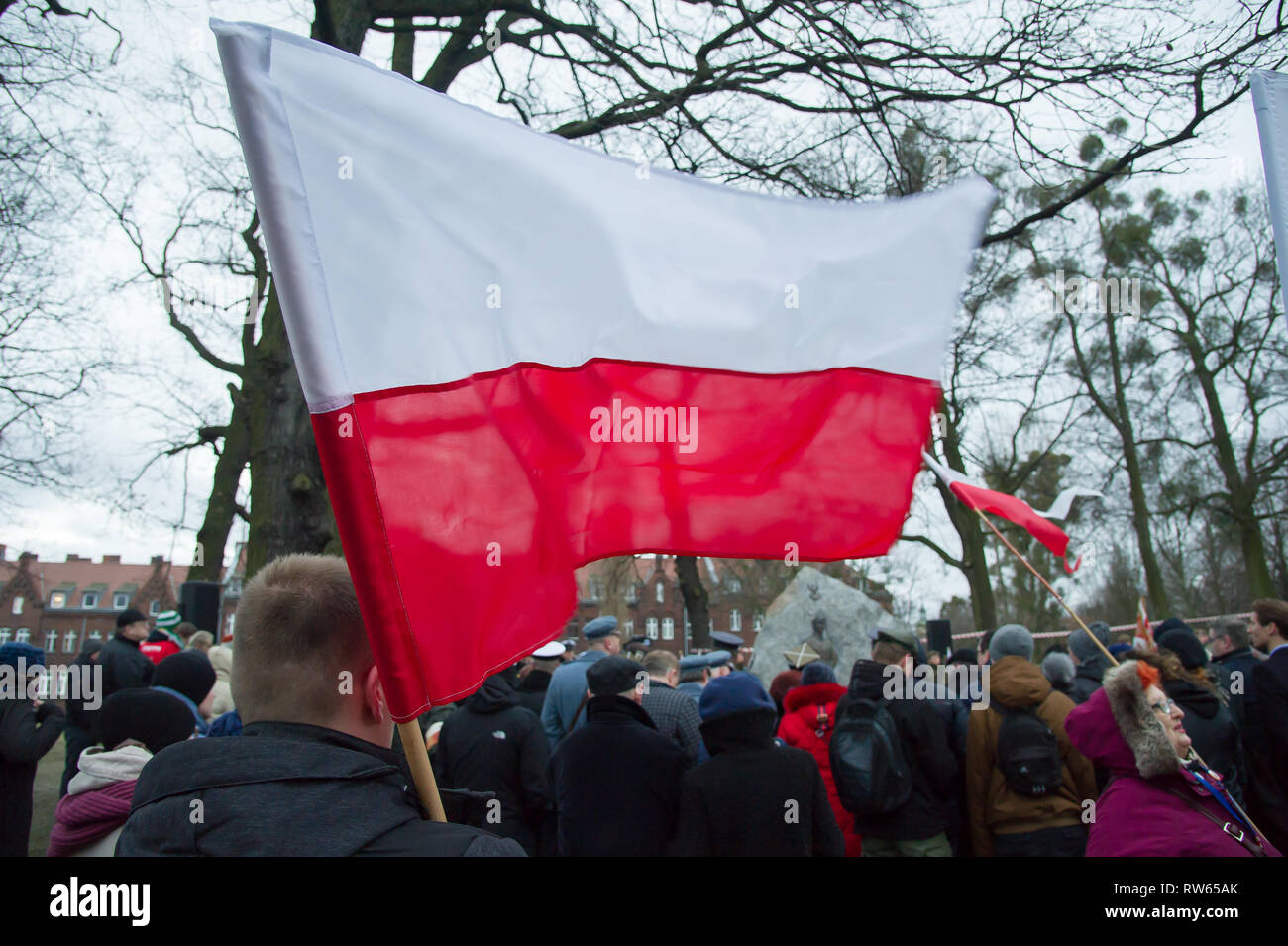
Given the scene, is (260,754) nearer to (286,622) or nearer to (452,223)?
(286,622)

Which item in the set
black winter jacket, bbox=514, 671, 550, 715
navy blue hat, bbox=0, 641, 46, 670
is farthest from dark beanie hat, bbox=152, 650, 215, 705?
black winter jacket, bbox=514, 671, 550, 715

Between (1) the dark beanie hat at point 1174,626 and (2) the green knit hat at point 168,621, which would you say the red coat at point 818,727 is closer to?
(1) the dark beanie hat at point 1174,626

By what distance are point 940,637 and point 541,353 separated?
37.7 ft

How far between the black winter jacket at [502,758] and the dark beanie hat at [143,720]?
5.41 feet

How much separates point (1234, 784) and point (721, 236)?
4320mm

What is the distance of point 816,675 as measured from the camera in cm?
580

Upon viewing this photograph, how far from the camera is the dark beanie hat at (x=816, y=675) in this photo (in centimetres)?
576

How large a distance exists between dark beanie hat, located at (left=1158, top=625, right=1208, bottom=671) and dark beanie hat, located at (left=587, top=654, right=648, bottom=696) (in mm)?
3222

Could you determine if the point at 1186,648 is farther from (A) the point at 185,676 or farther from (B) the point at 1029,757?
(A) the point at 185,676

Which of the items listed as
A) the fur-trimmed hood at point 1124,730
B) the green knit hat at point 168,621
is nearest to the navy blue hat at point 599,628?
the fur-trimmed hood at point 1124,730

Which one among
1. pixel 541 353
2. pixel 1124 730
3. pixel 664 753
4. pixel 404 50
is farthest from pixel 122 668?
pixel 1124 730

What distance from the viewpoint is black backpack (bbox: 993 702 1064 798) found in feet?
15.9

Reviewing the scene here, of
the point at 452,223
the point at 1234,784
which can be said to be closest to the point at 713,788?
the point at 452,223
